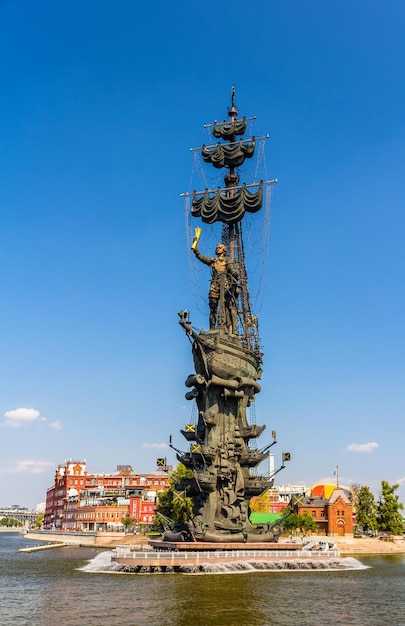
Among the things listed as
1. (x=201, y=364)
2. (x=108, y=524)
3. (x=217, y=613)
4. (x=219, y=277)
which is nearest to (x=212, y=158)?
(x=219, y=277)

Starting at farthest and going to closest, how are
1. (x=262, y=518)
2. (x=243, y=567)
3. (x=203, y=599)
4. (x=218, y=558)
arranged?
1. (x=262, y=518)
2. (x=218, y=558)
3. (x=243, y=567)
4. (x=203, y=599)

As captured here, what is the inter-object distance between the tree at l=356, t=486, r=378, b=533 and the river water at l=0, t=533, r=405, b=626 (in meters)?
55.5

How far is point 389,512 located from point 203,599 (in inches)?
3063

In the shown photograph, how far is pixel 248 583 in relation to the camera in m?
43.0

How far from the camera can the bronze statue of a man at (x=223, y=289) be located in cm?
6788

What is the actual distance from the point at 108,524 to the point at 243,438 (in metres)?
82.2

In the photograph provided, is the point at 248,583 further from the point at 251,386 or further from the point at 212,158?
the point at 212,158

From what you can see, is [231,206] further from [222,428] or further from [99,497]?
[99,497]

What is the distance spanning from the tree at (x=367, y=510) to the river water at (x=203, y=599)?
55468 millimetres

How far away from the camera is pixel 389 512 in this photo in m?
105

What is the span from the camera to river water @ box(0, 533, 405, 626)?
99.9 feet

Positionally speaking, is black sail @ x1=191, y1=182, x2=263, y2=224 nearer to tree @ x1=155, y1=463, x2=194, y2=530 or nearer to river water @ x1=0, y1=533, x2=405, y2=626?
tree @ x1=155, y1=463, x2=194, y2=530

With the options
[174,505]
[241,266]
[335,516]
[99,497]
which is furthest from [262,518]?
[99,497]

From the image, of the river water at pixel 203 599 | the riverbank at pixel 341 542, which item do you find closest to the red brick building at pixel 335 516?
the riverbank at pixel 341 542
